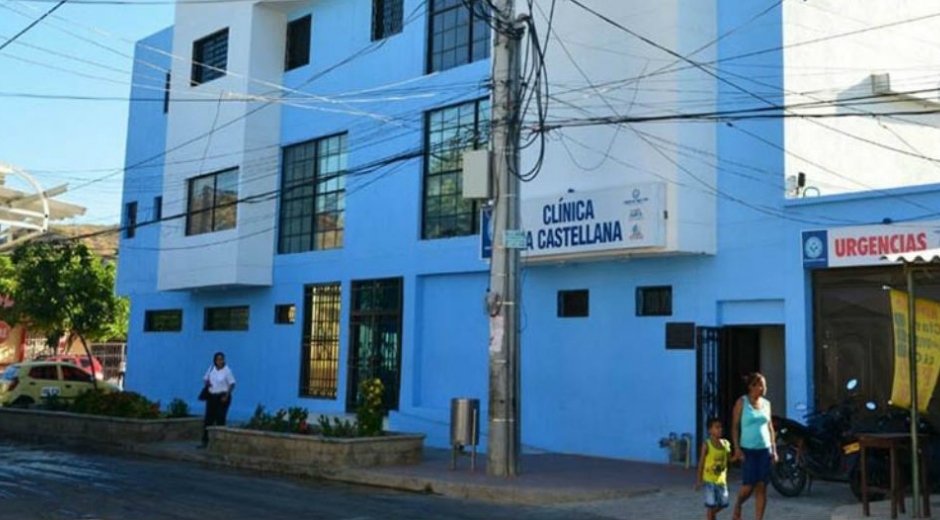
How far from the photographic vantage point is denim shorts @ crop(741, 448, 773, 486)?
10219mm

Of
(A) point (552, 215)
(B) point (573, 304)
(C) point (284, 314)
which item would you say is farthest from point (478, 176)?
(C) point (284, 314)

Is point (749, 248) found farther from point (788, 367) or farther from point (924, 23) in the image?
point (924, 23)

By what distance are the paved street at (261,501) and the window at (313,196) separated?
9229 mm

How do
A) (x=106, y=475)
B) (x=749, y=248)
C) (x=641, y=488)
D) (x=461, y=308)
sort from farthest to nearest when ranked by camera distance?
1. (x=461, y=308)
2. (x=749, y=248)
3. (x=106, y=475)
4. (x=641, y=488)

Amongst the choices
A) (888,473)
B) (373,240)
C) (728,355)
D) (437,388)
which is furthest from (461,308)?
(888,473)

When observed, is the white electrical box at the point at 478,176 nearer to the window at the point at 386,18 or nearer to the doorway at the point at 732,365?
the doorway at the point at 732,365

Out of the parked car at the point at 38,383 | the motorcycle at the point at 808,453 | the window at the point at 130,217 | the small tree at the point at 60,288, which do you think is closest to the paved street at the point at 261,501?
the motorcycle at the point at 808,453

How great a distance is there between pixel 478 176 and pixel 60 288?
861 inches

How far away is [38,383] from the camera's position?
26578mm

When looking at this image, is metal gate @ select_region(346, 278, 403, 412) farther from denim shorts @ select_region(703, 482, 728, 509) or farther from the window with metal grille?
denim shorts @ select_region(703, 482, 728, 509)

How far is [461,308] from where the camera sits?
2009 centimetres

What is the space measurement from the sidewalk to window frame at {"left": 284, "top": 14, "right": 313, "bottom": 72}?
459 inches

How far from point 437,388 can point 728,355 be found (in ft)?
21.6

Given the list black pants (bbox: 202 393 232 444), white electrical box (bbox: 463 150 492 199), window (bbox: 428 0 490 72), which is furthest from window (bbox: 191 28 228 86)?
white electrical box (bbox: 463 150 492 199)
